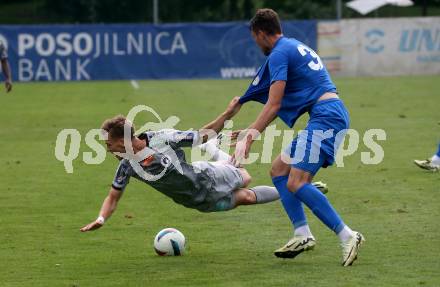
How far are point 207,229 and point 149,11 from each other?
3499 cm

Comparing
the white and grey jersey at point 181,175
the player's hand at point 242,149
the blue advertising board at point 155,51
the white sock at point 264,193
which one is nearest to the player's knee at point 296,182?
the player's hand at point 242,149

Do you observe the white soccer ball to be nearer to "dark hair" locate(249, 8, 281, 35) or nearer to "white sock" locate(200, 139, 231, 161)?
"white sock" locate(200, 139, 231, 161)

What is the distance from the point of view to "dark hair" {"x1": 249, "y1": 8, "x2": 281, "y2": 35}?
830cm

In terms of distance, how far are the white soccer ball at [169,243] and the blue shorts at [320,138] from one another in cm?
127

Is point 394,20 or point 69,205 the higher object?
point 69,205

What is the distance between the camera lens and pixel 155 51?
36.5 m

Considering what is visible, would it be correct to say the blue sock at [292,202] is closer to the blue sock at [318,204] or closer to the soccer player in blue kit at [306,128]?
the soccer player in blue kit at [306,128]

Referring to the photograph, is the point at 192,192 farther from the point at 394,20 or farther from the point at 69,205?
the point at 394,20

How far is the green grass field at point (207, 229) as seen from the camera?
795 cm

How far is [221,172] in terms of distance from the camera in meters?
9.21

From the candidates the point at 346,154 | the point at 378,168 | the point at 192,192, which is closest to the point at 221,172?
the point at 192,192

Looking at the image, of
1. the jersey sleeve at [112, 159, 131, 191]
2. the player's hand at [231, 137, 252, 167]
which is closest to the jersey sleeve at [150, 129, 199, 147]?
the jersey sleeve at [112, 159, 131, 191]

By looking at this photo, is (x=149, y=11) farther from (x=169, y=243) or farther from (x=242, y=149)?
(x=242, y=149)

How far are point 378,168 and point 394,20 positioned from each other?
76.0 feet
